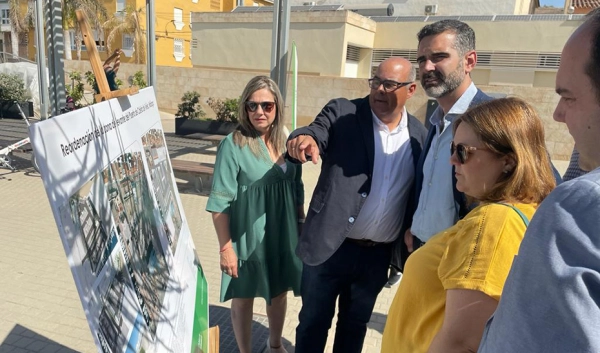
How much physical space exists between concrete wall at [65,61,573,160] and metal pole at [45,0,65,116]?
9102 mm

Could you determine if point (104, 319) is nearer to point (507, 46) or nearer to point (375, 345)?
point (375, 345)

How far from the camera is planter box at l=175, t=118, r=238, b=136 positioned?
10.3 metres

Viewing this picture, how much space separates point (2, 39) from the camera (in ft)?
115

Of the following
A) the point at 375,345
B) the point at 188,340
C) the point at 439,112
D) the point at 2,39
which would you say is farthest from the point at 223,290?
the point at 2,39

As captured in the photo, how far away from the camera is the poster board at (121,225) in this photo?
104 centimetres

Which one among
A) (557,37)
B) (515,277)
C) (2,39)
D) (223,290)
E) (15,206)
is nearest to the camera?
(515,277)

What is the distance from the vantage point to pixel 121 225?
1.38 m

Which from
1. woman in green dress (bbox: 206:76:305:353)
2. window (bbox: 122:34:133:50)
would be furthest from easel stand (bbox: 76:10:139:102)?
window (bbox: 122:34:133:50)

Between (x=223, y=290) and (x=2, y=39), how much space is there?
42.8 metres

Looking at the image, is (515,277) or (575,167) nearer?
(515,277)

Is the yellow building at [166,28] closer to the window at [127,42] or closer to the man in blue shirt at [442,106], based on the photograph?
the window at [127,42]

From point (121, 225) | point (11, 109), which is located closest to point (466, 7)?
point (11, 109)

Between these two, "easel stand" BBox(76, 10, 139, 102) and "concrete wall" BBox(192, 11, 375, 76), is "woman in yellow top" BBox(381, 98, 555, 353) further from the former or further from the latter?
"concrete wall" BBox(192, 11, 375, 76)

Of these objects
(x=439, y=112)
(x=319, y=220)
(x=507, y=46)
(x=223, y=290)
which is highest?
(x=507, y=46)
